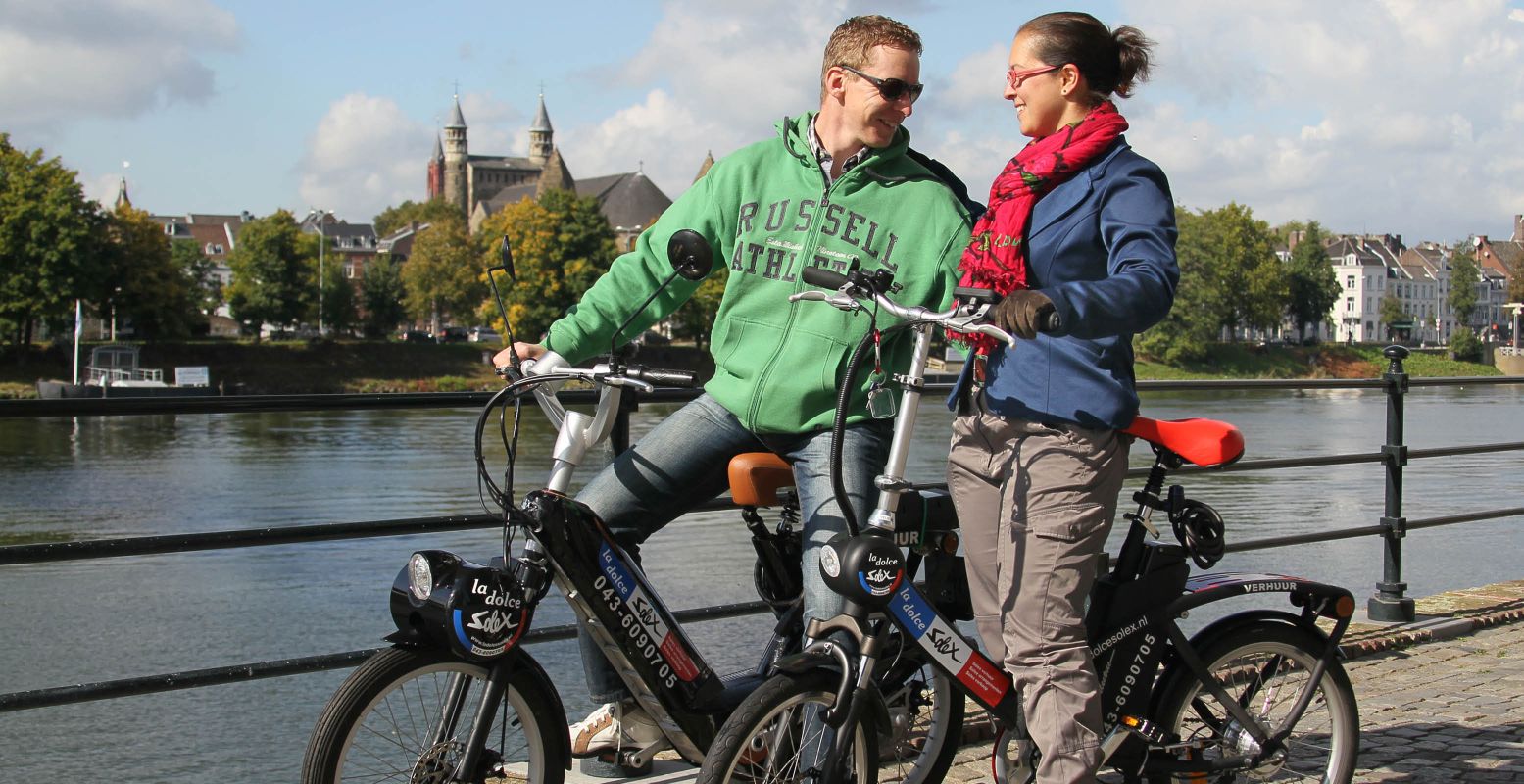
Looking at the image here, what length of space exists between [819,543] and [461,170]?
166995 millimetres

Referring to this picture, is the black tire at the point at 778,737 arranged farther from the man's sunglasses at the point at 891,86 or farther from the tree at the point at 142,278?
the tree at the point at 142,278

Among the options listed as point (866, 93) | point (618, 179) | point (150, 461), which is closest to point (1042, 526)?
point (866, 93)

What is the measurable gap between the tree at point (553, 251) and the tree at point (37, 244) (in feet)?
73.5

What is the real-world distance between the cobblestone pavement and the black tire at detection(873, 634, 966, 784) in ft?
1.52

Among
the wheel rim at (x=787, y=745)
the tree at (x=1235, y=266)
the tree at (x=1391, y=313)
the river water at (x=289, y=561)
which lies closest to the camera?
the wheel rim at (x=787, y=745)

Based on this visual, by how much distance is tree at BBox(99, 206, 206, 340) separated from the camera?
213 ft

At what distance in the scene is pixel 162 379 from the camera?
2623 inches

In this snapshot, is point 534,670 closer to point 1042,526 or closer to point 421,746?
point 421,746

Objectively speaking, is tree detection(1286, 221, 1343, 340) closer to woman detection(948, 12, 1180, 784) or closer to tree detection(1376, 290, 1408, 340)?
tree detection(1376, 290, 1408, 340)

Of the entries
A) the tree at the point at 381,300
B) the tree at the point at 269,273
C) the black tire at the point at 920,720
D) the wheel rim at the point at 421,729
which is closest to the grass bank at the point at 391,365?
the tree at the point at 269,273

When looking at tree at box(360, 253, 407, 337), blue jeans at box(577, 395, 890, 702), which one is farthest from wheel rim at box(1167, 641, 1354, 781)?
tree at box(360, 253, 407, 337)

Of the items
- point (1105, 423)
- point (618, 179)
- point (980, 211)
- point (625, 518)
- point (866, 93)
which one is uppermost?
point (618, 179)

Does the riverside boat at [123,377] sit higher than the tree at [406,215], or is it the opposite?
the tree at [406,215]

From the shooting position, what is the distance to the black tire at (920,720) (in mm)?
3143
